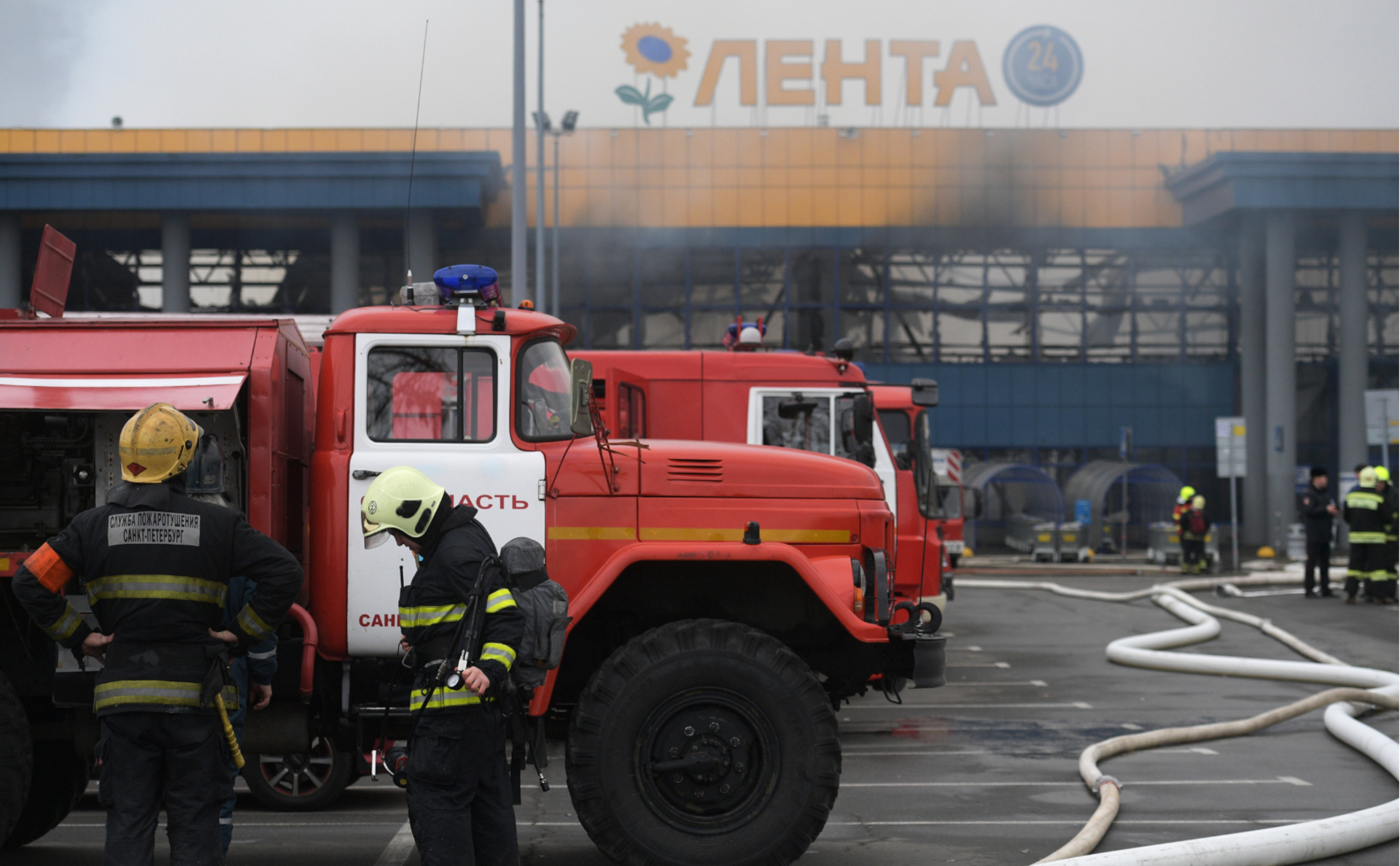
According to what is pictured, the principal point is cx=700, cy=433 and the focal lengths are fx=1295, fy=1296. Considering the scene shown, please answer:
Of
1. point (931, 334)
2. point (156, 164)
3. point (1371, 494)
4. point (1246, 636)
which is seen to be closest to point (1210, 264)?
point (931, 334)

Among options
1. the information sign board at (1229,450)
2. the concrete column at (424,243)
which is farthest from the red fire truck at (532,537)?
the concrete column at (424,243)

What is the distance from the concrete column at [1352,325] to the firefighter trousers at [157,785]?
36.7 m

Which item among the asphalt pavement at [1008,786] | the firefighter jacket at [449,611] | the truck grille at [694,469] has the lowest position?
the asphalt pavement at [1008,786]

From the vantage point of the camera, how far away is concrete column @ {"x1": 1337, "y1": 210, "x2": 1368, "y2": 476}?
118ft

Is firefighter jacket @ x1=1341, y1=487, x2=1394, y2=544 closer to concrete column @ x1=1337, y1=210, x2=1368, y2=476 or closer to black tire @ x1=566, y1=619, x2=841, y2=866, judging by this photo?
black tire @ x1=566, y1=619, x2=841, y2=866

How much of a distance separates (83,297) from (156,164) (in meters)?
6.84

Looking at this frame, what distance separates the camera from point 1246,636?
53.8 feet

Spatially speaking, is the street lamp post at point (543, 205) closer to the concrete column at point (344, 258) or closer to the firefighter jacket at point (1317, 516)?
the concrete column at point (344, 258)

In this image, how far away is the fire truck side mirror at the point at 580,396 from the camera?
6.12 m

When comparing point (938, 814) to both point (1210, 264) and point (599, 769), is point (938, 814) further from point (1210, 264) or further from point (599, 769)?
point (1210, 264)

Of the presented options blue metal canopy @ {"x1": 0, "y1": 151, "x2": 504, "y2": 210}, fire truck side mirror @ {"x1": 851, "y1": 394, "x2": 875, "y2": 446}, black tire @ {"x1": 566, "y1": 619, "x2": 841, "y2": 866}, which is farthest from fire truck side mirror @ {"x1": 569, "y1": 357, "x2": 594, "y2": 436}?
blue metal canopy @ {"x1": 0, "y1": 151, "x2": 504, "y2": 210}

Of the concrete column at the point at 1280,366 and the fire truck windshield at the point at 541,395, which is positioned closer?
the fire truck windshield at the point at 541,395

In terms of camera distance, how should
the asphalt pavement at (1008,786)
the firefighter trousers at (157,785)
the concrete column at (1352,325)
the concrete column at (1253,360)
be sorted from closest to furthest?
the firefighter trousers at (157,785) → the asphalt pavement at (1008,786) → the concrete column at (1352,325) → the concrete column at (1253,360)

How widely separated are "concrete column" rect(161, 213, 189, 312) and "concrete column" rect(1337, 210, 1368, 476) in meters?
32.1
